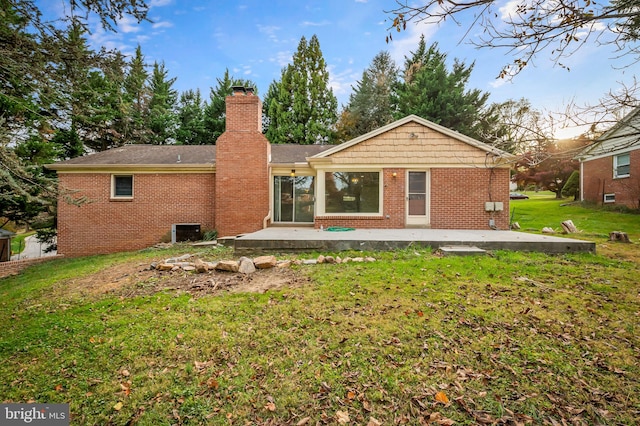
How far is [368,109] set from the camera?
2480 cm

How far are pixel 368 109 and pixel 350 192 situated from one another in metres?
16.9

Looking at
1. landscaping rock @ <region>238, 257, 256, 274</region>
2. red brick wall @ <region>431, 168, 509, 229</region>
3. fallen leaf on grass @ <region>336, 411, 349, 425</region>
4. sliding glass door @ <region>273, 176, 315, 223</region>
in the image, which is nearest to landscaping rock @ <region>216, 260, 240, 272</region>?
landscaping rock @ <region>238, 257, 256, 274</region>

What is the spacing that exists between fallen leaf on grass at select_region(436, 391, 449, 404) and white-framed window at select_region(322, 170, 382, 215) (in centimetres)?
801

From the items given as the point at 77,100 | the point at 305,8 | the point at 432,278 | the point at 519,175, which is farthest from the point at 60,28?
the point at 519,175

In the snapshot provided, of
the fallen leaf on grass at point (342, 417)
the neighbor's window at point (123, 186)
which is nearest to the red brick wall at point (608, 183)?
the fallen leaf on grass at point (342, 417)

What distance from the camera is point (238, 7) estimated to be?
27.9 ft

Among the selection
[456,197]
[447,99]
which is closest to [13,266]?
[456,197]

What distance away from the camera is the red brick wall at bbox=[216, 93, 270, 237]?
1064 cm

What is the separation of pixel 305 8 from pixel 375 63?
66.9 ft

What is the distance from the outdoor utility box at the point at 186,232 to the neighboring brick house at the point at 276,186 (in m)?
0.30

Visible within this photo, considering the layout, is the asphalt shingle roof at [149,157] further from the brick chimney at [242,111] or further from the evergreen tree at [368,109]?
the evergreen tree at [368,109]

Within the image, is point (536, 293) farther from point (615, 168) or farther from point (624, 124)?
point (615, 168)

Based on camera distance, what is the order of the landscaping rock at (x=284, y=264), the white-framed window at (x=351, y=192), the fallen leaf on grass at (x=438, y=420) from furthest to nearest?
the white-framed window at (x=351, y=192) < the landscaping rock at (x=284, y=264) < the fallen leaf on grass at (x=438, y=420)

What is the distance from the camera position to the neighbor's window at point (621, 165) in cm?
1433
